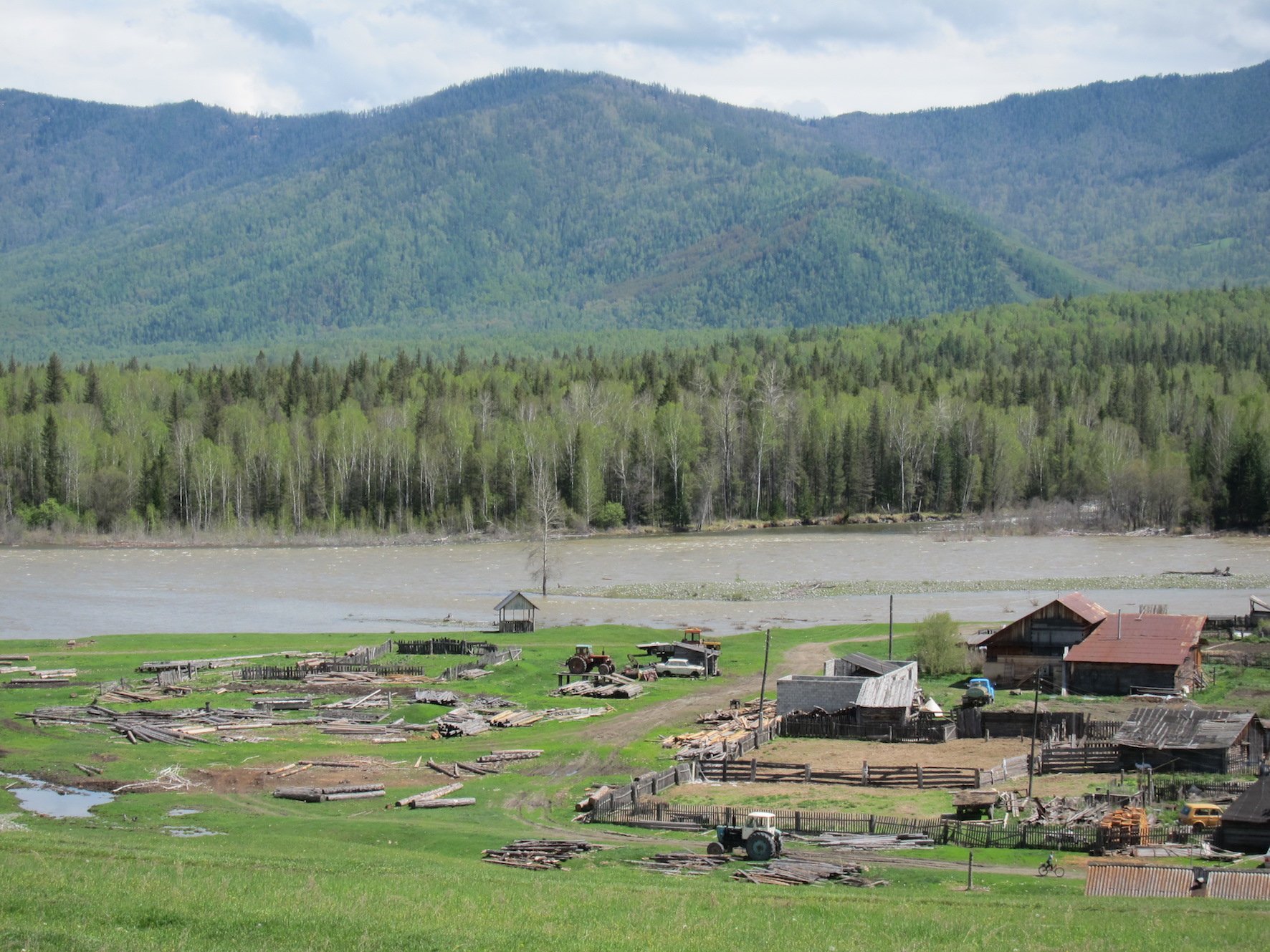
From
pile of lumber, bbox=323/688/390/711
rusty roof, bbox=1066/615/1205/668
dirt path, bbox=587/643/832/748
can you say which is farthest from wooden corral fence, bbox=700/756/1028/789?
pile of lumber, bbox=323/688/390/711

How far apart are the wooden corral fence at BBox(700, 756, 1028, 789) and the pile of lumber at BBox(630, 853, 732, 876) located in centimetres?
934

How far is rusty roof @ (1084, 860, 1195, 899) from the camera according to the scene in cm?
2988

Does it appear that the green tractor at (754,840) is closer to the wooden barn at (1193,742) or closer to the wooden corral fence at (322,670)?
the wooden barn at (1193,742)

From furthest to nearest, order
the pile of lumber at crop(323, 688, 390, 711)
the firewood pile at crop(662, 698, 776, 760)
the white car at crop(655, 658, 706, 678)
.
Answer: the white car at crop(655, 658, 706, 678)
the pile of lumber at crop(323, 688, 390, 711)
the firewood pile at crop(662, 698, 776, 760)

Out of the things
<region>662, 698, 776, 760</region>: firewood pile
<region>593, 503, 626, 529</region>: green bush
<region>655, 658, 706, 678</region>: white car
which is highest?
<region>593, 503, 626, 529</region>: green bush

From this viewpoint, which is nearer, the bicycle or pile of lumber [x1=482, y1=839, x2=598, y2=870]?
the bicycle

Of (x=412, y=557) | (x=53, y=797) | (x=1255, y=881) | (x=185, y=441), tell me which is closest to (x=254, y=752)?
(x=53, y=797)

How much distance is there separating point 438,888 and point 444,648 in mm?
39935

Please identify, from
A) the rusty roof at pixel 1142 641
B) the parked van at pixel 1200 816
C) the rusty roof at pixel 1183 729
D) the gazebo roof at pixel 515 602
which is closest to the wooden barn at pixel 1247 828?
the parked van at pixel 1200 816

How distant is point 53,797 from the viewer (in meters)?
40.5

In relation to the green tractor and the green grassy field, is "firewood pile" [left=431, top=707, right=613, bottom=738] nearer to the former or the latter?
the green grassy field

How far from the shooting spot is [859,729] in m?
51.4

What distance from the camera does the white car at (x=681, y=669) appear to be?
62.7 m

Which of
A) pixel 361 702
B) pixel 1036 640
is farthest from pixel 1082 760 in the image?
pixel 361 702
